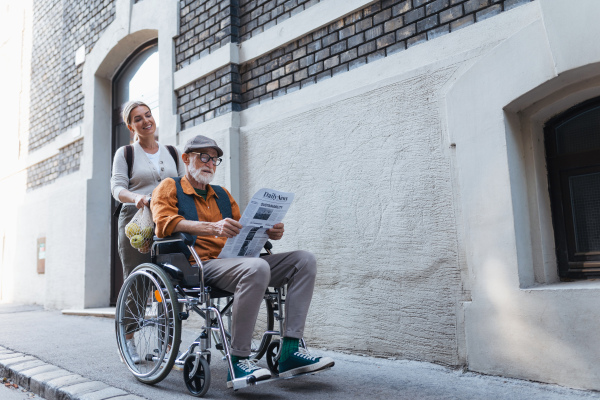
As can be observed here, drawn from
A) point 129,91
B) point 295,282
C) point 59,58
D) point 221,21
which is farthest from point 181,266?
point 59,58

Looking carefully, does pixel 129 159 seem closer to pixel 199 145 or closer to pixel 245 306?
pixel 199 145

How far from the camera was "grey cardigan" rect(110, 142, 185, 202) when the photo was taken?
155 inches

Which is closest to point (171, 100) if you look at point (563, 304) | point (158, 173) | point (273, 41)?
point (273, 41)

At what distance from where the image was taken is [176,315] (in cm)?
290

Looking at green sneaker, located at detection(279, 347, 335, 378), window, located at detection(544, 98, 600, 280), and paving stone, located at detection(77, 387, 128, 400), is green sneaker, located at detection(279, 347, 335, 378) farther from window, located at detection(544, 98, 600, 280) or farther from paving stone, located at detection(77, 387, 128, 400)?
window, located at detection(544, 98, 600, 280)

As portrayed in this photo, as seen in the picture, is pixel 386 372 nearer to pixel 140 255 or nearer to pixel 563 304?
pixel 563 304

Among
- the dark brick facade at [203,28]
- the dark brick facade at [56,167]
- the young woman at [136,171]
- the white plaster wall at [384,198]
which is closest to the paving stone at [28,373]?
the young woman at [136,171]

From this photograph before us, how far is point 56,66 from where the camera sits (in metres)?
9.11

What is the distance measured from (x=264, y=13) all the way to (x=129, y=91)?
3598 millimetres

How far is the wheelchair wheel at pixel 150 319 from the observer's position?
9.78 ft

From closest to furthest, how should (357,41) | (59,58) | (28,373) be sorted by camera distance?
(28,373)
(357,41)
(59,58)

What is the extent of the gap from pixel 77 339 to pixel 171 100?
2.72 meters

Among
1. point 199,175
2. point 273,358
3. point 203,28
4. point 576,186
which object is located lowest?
point 273,358

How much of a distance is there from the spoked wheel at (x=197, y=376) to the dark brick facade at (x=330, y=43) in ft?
8.48
